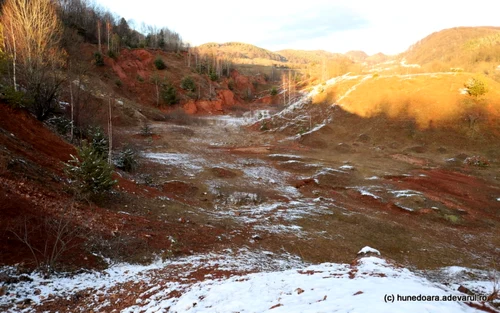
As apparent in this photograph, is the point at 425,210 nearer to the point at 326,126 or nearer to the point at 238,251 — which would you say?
the point at 238,251

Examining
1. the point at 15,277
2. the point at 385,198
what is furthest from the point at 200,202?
the point at 385,198

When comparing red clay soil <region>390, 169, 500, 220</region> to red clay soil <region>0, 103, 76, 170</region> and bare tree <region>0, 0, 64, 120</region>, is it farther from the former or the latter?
bare tree <region>0, 0, 64, 120</region>

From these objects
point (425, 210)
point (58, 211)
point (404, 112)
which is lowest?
point (425, 210)

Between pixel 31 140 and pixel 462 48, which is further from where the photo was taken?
pixel 462 48

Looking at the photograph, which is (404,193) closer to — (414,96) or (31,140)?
(31,140)

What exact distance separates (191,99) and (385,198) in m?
48.8

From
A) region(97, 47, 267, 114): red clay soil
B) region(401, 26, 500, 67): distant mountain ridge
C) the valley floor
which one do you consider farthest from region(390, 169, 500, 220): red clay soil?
region(401, 26, 500, 67): distant mountain ridge

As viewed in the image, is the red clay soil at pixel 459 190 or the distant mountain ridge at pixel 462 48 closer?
the red clay soil at pixel 459 190

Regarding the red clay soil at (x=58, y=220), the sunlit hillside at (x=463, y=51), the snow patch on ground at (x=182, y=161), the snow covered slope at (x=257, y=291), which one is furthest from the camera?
the sunlit hillside at (x=463, y=51)

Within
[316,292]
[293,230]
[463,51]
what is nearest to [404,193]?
[293,230]

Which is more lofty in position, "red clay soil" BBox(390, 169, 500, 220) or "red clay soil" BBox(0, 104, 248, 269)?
"red clay soil" BBox(0, 104, 248, 269)

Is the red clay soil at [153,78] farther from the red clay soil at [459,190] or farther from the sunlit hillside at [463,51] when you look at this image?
the sunlit hillside at [463,51]

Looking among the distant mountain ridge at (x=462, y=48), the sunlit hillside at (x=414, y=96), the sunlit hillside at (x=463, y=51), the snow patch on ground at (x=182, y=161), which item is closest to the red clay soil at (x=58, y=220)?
the snow patch on ground at (x=182, y=161)

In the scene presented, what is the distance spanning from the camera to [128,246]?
9859 mm
